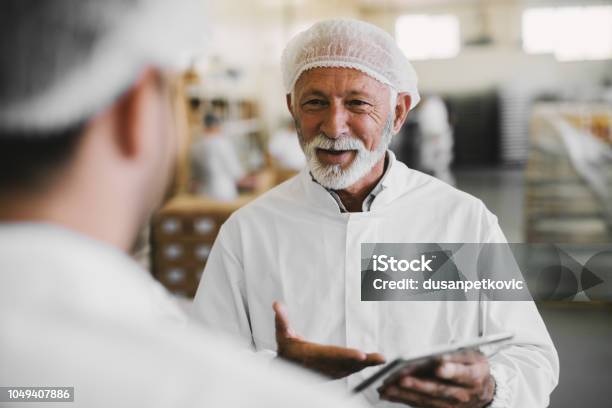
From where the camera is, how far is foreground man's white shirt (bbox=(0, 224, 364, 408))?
42 cm

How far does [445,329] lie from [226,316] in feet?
1.31

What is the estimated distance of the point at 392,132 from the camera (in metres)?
1.23

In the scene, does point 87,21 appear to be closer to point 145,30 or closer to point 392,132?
point 145,30

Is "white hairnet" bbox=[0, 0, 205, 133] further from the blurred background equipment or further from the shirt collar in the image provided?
the shirt collar

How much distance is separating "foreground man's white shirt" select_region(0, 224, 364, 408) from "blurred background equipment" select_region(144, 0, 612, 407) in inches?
22.7

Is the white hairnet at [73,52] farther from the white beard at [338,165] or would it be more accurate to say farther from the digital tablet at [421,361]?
the white beard at [338,165]

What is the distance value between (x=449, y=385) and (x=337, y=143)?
469mm

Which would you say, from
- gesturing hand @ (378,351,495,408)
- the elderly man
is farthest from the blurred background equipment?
gesturing hand @ (378,351,495,408)

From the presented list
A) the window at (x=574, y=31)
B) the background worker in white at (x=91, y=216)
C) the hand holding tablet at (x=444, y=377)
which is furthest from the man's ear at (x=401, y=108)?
the window at (x=574, y=31)

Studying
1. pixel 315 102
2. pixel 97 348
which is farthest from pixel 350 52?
pixel 97 348

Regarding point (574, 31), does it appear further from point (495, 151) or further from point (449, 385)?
point (495, 151)

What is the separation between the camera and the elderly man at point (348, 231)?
113 cm

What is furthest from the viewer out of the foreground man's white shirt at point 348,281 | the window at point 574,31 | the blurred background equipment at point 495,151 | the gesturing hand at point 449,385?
the window at point 574,31

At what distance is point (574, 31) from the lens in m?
3.03
